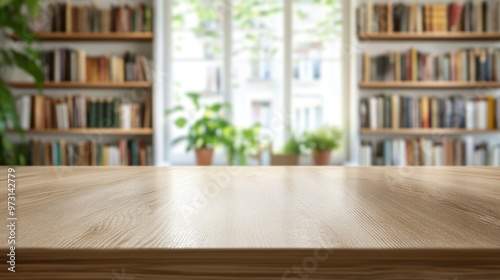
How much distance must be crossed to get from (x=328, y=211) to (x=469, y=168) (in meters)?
0.64

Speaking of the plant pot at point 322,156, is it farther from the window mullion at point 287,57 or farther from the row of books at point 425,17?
the row of books at point 425,17

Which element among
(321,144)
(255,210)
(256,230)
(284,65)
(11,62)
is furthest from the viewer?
(284,65)

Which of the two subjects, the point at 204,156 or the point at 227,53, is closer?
the point at 204,156

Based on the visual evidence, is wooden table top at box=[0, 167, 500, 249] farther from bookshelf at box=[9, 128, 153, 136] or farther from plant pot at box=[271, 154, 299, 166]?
bookshelf at box=[9, 128, 153, 136]

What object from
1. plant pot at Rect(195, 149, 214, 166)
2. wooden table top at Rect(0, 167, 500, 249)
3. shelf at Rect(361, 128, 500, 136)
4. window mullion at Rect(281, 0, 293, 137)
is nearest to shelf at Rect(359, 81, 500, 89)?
shelf at Rect(361, 128, 500, 136)

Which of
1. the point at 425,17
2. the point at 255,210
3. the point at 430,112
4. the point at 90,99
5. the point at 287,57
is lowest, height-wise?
the point at 255,210

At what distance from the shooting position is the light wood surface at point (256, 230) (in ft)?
1.27

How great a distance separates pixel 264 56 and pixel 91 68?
1429 mm

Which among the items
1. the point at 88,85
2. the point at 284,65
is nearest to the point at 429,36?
the point at 284,65

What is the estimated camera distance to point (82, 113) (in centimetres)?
478

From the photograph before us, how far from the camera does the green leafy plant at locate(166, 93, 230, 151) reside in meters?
4.72

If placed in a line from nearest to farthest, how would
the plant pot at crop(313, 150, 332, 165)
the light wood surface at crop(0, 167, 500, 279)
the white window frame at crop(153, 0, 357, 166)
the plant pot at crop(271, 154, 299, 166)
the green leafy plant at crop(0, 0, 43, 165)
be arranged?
the light wood surface at crop(0, 167, 500, 279) < the green leafy plant at crop(0, 0, 43, 165) < the plant pot at crop(271, 154, 299, 166) < the plant pot at crop(313, 150, 332, 165) < the white window frame at crop(153, 0, 357, 166)

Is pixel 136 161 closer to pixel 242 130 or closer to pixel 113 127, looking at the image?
pixel 113 127

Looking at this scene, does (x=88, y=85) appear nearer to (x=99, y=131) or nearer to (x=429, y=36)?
(x=99, y=131)
